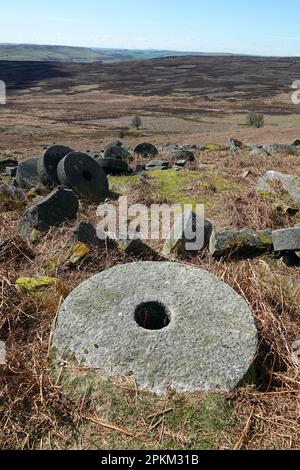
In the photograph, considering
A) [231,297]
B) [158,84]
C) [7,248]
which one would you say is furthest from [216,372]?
[158,84]

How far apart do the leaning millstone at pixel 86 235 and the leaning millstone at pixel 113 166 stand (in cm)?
646

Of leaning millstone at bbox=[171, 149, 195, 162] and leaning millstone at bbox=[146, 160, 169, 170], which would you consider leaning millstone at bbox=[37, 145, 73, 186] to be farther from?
leaning millstone at bbox=[171, 149, 195, 162]

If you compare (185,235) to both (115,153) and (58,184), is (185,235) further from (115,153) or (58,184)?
(115,153)

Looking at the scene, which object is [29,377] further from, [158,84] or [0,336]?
[158,84]

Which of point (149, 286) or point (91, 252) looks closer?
point (149, 286)

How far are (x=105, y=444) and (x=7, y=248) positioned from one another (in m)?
3.52

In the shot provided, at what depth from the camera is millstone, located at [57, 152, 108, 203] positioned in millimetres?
10023

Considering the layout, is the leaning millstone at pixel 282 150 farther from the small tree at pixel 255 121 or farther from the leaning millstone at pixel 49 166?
the small tree at pixel 255 121

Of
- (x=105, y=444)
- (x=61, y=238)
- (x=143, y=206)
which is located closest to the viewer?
(x=105, y=444)

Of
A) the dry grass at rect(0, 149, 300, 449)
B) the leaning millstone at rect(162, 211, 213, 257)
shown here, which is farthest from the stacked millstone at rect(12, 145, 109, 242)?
the dry grass at rect(0, 149, 300, 449)

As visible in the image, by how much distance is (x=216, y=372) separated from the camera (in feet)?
12.1

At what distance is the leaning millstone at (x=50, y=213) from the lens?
7203mm

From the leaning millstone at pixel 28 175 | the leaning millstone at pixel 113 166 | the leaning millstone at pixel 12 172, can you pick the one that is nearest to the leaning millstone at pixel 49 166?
the leaning millstone at pixel 28 175

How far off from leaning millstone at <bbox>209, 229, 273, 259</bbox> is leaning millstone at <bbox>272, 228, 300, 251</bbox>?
0.29 m
